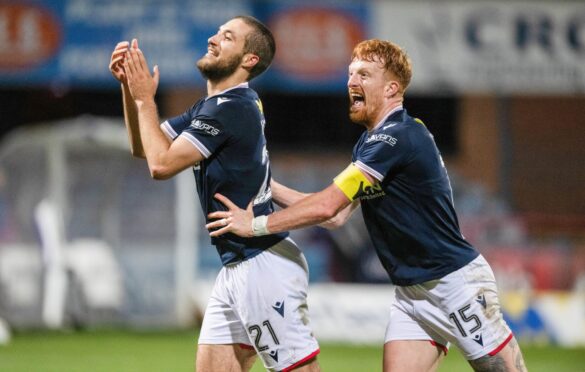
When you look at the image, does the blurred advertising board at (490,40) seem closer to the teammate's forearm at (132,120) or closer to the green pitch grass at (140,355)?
the green pitch grass at (140,355)

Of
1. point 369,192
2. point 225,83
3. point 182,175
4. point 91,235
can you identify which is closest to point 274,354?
point 369,192

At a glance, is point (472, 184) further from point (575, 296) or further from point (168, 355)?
point (168, 355)

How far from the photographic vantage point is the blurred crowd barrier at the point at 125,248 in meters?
15.1

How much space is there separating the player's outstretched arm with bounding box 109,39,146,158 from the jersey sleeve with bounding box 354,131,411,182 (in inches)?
49.7

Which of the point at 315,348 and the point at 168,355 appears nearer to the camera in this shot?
the point at 315,348

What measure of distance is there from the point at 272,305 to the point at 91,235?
10.6 m

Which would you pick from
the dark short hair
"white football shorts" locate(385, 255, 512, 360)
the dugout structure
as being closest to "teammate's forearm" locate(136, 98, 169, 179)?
the dark short hair

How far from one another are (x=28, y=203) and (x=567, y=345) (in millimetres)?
7754

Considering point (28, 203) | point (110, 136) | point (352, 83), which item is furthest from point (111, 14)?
point (352, 83)

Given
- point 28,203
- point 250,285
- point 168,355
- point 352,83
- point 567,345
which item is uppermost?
point 352,83

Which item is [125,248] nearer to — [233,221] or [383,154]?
[233,221]

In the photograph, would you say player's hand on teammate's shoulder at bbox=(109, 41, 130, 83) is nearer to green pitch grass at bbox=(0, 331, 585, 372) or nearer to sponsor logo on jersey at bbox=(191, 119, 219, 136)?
sponsor logo on jersey at bbox=(191, 119, 219, 136)

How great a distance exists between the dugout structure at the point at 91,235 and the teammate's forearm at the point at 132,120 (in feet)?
31.7

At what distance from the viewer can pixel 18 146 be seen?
631 inches
